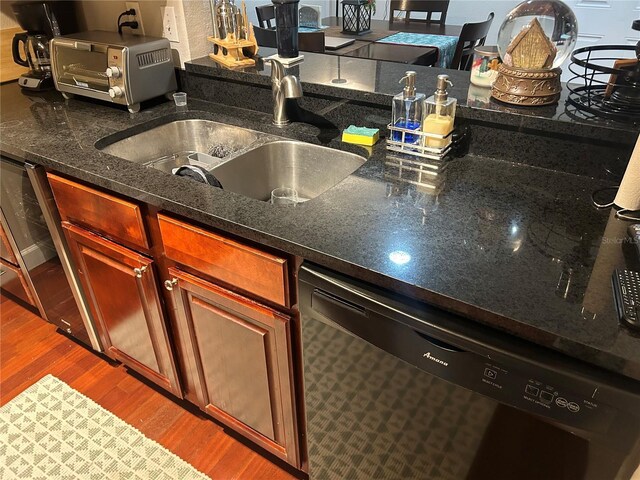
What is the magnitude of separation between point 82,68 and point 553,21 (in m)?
1.49

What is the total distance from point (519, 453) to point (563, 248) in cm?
39

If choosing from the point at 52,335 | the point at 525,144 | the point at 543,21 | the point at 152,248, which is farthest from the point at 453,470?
the point at 52,335

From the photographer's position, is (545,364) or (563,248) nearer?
(545,364)

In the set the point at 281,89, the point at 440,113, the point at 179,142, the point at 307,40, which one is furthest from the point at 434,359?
the point at 307,40

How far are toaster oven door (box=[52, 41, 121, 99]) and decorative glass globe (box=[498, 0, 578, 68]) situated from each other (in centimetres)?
126

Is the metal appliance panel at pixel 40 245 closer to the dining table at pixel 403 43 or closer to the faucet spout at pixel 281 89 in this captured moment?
the faucet spout at pixel 281 89

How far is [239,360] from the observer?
4.22 ft

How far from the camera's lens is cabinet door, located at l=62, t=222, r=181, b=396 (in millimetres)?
A: 1394

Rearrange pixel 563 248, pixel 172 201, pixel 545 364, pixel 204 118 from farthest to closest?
pixel 204 118 → pixel 172 201 → pixel 563 248 → pixel 545 364

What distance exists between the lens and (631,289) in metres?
0.79

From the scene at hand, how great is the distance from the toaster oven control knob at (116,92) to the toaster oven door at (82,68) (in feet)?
0.11

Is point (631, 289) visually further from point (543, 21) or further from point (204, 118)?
point (204, 118)

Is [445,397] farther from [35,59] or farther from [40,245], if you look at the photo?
[35,59]

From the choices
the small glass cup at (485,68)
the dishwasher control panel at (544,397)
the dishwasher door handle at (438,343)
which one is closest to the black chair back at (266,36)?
the small glass cup at (485,68)
